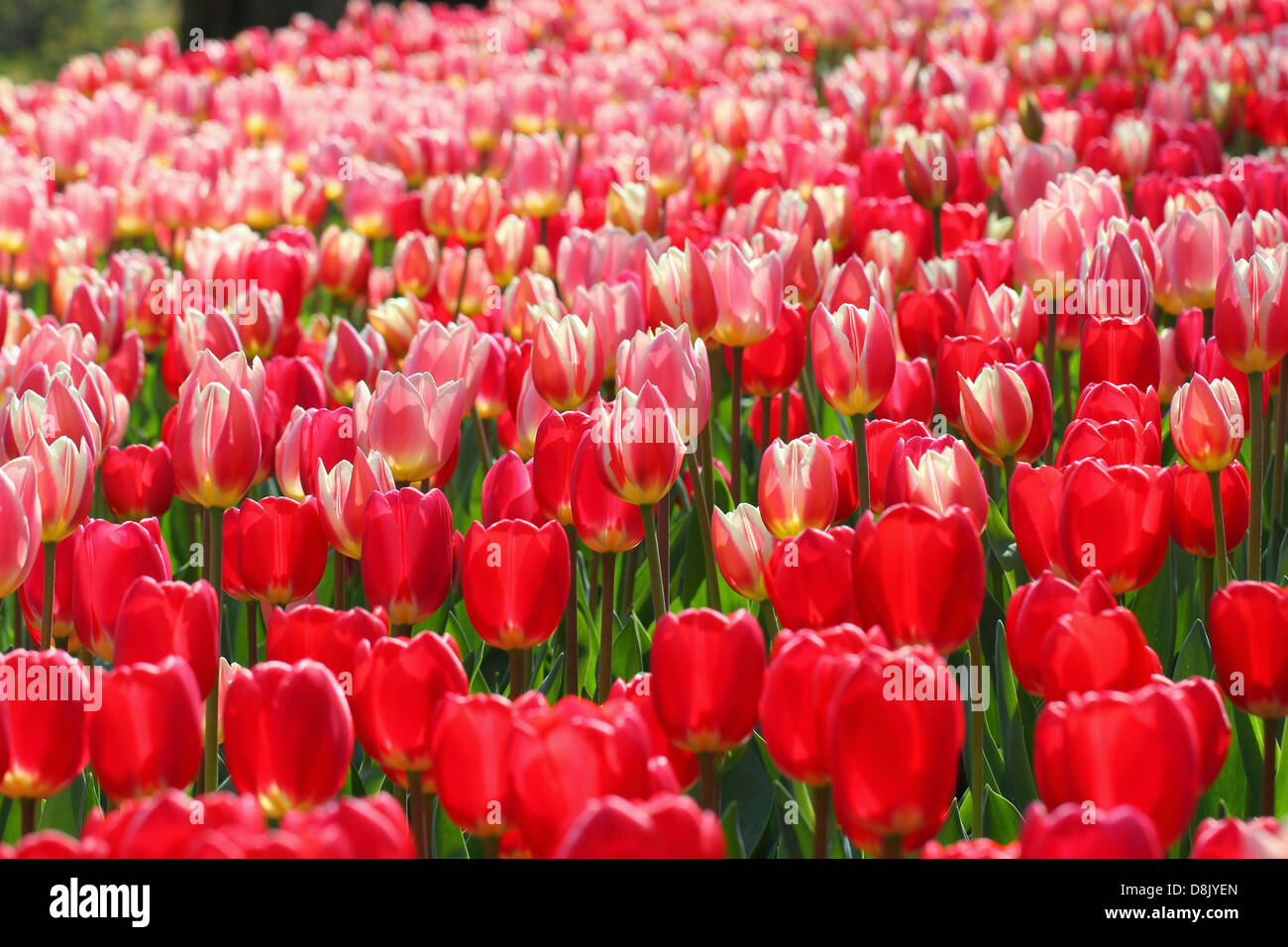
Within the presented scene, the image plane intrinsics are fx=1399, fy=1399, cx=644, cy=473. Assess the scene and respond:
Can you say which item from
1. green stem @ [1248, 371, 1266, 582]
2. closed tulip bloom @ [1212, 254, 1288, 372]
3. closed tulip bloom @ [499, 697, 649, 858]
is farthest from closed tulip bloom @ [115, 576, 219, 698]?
closed tulip bloom @ [1212, 254, 1288, 372]

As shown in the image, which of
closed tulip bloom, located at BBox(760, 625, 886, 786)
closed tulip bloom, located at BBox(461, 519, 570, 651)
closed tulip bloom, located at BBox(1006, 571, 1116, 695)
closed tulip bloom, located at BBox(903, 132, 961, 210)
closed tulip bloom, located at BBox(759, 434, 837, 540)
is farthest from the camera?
closed tulip bloom, located at BBox(903, 132, 961, 210)

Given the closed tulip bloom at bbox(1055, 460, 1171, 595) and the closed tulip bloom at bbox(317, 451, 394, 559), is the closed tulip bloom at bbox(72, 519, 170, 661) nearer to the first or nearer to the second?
the closed tulip bloom at bbox(317, 451, 394, 559)

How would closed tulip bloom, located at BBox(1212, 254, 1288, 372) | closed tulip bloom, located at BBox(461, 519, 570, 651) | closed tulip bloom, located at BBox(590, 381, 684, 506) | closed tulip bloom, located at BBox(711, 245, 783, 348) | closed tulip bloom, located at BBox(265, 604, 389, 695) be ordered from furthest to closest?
closed tulip bloom, located at BBox(711, 245, 783, 348)
closed tulip bloom, located at BBox(1212, 254, 1288, 372)
closed tulip bloom, located at BBox(590, 381, 684, 506)
closed tulip bloom, located at BBox(461, 519, 570, 651)
closed tulip bloom, located at BBox(265, 604, 389, 695)

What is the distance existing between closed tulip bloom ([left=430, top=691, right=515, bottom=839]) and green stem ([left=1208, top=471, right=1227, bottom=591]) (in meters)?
1.15

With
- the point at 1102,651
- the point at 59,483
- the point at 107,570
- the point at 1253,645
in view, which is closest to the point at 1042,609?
the point at 1102,651

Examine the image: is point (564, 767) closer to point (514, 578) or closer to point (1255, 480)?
point (514, 578)

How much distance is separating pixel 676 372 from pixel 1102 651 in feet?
2.87

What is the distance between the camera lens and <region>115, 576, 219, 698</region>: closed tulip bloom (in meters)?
1.56

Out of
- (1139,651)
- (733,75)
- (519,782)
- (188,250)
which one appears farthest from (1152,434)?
(733,75)

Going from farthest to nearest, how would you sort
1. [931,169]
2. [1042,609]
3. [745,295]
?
[931,169], [745,295], [1042,609]

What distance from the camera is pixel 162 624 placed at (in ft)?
5.12

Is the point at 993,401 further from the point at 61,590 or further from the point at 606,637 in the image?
the point at 61,590

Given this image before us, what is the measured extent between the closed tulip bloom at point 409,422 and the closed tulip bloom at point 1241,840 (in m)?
1.33

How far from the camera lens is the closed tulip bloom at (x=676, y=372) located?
2.13 metres
